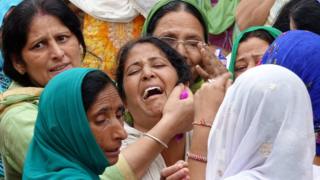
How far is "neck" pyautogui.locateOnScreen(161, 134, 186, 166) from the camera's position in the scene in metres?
3.64

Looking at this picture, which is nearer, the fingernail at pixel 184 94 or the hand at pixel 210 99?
the hand at pixel 210 99

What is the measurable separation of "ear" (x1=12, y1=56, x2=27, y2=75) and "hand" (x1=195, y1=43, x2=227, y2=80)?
802mm

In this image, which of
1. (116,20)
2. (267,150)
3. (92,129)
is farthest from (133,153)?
(116,20)

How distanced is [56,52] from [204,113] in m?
0.81

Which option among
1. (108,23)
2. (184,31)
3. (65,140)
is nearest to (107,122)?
(65,140)

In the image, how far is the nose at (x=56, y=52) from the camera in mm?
3719

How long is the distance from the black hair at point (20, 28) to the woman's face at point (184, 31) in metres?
0.67

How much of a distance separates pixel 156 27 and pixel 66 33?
0.69 meters

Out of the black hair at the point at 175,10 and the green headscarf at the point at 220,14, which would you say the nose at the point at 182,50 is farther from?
the green headscarf at the point at 220,14

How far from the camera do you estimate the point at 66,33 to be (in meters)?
3.77

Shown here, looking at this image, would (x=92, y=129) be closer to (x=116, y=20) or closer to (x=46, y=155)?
(x=46, y=155)

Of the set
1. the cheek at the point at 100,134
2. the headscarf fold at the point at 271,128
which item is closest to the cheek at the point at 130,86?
the cheek at the point at 100,134

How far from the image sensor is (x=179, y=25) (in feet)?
13.9

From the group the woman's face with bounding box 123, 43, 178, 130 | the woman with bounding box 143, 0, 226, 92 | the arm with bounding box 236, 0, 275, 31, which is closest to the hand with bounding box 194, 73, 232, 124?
the woman's face with bounding box 123, 43, 178, 130
